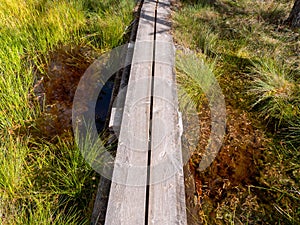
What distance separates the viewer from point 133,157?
5.08ft

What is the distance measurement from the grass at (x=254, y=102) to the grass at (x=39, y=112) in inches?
39.9

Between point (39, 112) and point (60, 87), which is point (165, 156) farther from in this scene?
point (60, 87)

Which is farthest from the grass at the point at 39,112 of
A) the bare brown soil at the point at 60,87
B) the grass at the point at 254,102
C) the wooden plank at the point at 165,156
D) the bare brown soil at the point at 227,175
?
the grass at the point at 254,102

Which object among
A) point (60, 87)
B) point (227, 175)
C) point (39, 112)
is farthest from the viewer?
point (60, 87)

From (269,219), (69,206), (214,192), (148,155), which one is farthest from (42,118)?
(269,219)

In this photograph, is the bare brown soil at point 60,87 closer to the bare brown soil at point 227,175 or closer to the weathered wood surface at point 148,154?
the weathered wood surface at point 148,154

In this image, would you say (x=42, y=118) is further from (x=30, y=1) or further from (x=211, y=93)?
(x=30, y=1)

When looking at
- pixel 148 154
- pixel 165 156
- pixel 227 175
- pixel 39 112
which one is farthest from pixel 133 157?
pixel 39 112

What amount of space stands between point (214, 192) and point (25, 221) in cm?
143

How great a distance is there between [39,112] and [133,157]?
1343 mm

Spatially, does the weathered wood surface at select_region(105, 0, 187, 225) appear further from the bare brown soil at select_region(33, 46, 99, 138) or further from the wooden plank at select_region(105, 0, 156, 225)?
the bare brown soil at select_region(33, 46, 99, 138)

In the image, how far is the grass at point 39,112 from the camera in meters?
1.46

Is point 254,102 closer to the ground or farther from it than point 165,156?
closer to the ground

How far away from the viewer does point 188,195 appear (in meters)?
1.73
